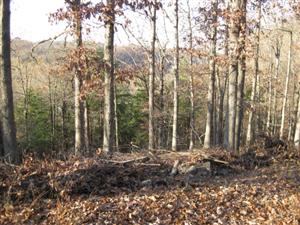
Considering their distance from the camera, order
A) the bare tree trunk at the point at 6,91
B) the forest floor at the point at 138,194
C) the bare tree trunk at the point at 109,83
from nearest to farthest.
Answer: the forest floor at the point at 138,194 → the bare tree trunk at the point at 6,91 → the bare tree trunk at the point at 109,83

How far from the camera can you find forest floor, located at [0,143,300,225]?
6.63m

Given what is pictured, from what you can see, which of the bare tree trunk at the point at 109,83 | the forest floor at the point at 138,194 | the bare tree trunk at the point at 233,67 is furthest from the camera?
the bare tree trunk at the point at 233,67

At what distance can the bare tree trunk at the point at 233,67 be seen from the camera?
528 inches

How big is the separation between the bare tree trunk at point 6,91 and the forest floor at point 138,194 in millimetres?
1580

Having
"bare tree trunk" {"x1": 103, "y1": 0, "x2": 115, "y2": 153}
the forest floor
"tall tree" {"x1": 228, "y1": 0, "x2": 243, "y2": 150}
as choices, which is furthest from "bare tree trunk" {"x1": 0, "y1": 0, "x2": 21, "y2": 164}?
"tall tree" {"x1": 228, "y1": 0, "x2": 243, "y2": 150}

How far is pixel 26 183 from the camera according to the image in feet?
23.9

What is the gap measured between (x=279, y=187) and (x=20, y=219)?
5349 mm

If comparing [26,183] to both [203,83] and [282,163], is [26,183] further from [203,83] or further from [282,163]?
[203,83]

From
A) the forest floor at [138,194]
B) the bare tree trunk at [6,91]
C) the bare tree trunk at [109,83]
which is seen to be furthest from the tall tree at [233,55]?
the bare tree trunk at [6,91]

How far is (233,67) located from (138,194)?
7.93m

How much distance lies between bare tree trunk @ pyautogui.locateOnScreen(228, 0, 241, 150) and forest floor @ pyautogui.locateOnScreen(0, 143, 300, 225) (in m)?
4.93

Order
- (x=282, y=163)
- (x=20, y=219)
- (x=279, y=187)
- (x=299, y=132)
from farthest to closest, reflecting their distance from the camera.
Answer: (x=299, y=132) < (x=282, y=163) < (x=279, y=187) < (x=20, y=219)

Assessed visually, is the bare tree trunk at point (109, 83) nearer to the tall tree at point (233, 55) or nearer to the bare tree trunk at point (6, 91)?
the bare tree trunk at point (6, 91)

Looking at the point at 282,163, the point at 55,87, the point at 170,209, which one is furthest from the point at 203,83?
the point at 170,209
